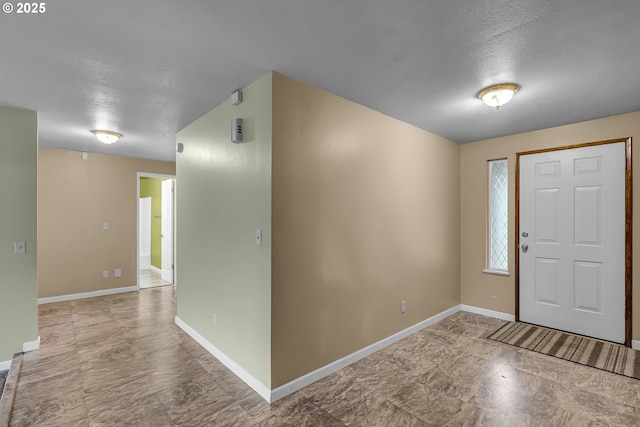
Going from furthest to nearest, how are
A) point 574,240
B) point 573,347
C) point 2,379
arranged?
point 574,240
point 573,347
point 2,379

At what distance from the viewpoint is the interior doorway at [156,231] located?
20.4 feet

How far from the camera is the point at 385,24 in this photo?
1729mm

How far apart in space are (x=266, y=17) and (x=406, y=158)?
231 cm

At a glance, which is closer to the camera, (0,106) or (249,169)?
(249,169)

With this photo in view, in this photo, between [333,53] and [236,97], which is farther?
[236,97]

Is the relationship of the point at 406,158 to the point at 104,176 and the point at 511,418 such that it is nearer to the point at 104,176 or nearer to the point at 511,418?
the point at 511,418

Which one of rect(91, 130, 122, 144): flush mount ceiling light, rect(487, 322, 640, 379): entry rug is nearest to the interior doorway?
rect(91, 130, 122, 144): flush mount ceiling light

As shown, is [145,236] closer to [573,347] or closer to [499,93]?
[499,93]

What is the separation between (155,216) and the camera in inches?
295

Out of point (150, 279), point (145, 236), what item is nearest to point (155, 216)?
point (145, 236)

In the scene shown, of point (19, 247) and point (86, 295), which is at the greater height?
point (19, 247)

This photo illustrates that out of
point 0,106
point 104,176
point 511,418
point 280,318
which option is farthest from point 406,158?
point 104,176

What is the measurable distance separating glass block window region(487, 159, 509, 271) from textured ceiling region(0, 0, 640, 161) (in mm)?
1155

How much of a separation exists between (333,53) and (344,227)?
1429 mm
